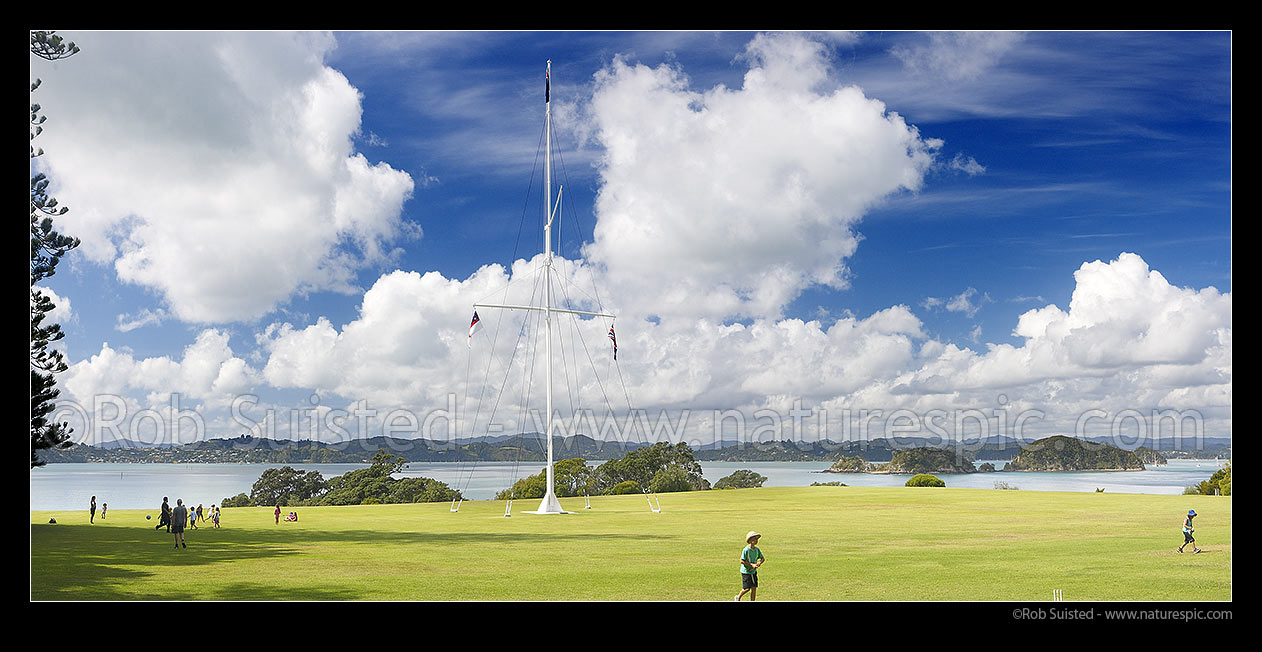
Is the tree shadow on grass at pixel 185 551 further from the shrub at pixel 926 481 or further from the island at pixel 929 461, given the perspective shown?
the island at pixel 929 461

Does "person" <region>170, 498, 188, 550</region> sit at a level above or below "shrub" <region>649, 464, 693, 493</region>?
above

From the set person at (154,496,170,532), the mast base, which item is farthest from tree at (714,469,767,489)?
person at (154,496,170,532)

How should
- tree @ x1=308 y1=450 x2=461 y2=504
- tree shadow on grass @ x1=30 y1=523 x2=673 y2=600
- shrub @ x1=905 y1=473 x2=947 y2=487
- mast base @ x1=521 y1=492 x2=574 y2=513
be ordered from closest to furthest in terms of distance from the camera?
tree shadow on grass @ x1=30 y1=523 x2=673 y2=600
mast base @ x1=521 y1=492 x2=574 y2=513
tree @ x1=308 y1=450 x2=461 y2=504
shrub @ x1=905 y1=473 x2=947 y2=487

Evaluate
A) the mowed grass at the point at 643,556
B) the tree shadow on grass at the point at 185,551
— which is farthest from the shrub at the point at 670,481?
the tree shadow on grass at the point at 185,551

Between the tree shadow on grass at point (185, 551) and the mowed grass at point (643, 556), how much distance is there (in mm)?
53

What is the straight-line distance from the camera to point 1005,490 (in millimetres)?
45656

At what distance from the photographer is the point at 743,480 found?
187 ft

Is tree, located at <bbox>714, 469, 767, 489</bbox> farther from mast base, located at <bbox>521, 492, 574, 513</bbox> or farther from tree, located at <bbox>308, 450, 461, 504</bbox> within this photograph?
mast base, located at <bbox>521, 492, 574, 513</bbox>

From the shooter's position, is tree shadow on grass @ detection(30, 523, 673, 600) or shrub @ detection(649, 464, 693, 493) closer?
tree shadow on grass @ detection(30, 523, 673, 600)

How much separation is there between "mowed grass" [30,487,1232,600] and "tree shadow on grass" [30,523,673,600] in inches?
2.1

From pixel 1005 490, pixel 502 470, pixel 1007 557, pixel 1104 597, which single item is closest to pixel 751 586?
pixel 1104 597

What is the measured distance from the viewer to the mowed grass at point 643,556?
15633 millimetres

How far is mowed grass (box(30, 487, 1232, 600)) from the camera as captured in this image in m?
15.6
